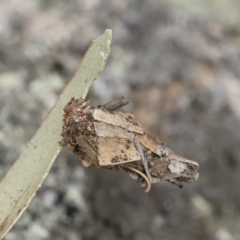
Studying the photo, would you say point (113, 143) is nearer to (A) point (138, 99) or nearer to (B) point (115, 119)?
(B) point (115, 119)

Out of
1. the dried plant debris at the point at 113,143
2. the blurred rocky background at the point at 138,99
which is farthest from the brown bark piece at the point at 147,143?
the blurred rocky background at the point at 138,99

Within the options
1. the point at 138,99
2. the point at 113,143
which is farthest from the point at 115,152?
the point at 138,99

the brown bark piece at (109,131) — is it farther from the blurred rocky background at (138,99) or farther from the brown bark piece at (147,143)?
the blurred rocky background at (138,99)

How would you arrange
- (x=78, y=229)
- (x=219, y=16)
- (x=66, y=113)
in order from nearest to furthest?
1. (x=66, y=113)
2. (x=78, y=229)
3. (x=219, y=16)

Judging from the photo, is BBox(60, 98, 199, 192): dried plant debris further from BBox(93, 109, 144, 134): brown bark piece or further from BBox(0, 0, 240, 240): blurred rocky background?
BBox(0, 0, 240, 240): blurred rocky background

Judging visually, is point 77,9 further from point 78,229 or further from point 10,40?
point 78,229

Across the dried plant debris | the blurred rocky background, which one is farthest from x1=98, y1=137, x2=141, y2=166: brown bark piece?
the blurred rocky background

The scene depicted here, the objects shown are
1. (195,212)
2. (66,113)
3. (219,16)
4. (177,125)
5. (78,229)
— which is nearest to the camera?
(66,113)

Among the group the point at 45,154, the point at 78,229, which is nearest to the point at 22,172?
the point at 45,154
